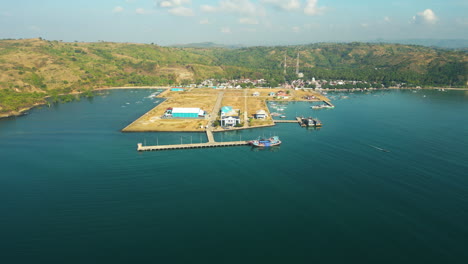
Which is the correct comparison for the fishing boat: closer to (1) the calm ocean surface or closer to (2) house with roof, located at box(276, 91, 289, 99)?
(1) the calm ocean surface

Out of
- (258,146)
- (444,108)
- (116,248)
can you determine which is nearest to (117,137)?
(258,146)

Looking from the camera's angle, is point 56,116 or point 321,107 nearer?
point 56,116

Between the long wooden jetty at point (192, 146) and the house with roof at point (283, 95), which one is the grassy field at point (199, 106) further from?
the long wooden jetty at point (192, 146)

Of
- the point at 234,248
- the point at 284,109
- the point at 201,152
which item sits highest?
the point at 284,109

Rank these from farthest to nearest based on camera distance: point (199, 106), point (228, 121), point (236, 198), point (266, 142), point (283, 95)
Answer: point (283, 95)
point (199, 106)
point (228, 121)
point (266, 142)
point (236, 198)

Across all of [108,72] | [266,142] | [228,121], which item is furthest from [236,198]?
[108,72]

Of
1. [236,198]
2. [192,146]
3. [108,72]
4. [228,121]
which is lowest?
[236,198]

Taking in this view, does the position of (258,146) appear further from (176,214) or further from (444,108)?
(444,108)

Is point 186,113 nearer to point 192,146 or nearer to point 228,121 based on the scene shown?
point 228,121

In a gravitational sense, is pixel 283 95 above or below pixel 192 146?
above
